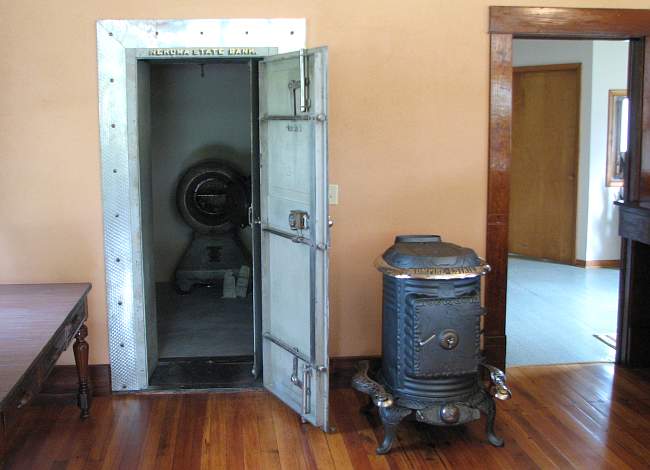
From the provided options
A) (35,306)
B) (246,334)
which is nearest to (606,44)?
(246,334)

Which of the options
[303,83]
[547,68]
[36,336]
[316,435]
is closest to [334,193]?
[303,83]

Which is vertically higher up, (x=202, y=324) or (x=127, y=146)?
(x=127, y=146)

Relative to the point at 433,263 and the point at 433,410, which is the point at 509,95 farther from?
the point at 433,410

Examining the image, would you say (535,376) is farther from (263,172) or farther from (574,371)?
(263,172)

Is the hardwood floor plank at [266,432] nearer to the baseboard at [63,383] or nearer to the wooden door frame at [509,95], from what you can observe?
the baseboard at [63,383]

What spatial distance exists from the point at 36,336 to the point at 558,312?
483 cm

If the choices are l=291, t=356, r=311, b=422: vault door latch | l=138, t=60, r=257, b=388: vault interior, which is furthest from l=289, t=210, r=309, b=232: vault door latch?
l=138, t=60, r=257, b=388: vault interior

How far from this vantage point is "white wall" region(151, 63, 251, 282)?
25.6ft

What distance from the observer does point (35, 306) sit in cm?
386

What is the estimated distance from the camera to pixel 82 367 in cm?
429

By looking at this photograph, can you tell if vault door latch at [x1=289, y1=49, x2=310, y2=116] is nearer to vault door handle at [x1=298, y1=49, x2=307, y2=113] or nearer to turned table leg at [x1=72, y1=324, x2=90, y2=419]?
vault door handle at [x1=298, y1=49, x2=307, y2=113]

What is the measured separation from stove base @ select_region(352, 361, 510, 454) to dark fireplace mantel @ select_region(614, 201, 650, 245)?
1.50m

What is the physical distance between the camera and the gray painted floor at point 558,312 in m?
5.55

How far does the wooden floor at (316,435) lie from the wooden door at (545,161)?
14.8ft
